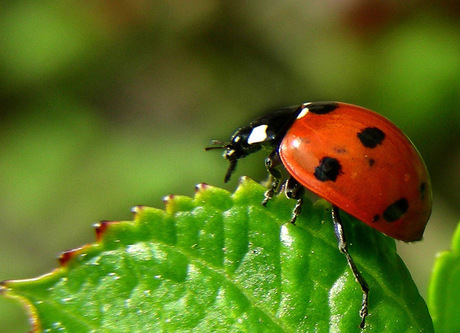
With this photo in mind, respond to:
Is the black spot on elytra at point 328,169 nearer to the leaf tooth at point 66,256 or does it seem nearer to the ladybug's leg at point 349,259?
the ladybug's leg at point 349,259

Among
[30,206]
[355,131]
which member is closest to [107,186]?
[30,206]

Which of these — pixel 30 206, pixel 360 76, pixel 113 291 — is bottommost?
pixel 30 206

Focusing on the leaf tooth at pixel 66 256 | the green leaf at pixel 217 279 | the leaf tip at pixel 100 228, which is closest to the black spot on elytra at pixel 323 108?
the green leaf at pixel 217 279

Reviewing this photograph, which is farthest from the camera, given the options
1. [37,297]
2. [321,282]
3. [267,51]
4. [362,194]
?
[267,51]

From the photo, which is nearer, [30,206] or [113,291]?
→ [113,291]

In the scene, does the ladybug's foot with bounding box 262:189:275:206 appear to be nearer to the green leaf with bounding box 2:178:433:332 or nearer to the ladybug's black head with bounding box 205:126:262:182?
the green leaf with bounding box 2:178:433:332

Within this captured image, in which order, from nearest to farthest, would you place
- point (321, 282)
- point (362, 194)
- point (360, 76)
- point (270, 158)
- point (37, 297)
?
1. point (37, 297)
2. point (321, 282)
3. point (362, 194)
4. point (270, 158)
5. point (360, 76)

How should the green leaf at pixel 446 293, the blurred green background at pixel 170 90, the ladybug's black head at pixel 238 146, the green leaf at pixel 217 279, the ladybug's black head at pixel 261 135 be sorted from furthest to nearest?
the blurred green background at pixel 170 90, the ladybug's black head at pixel 238 146, the ladybug's black head at pixel 261 135, the green leaf at pixel 446 293, the green leaf at pixel 217 279

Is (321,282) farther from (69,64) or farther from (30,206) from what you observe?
(69,64)
